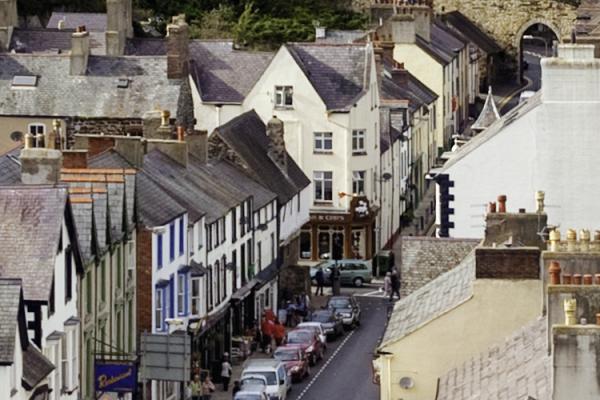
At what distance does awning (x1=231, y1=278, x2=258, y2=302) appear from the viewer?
79.9 meters

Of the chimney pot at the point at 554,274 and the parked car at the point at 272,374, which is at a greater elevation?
the chimney pot at the point at 554,274

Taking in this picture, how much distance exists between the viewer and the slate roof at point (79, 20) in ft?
415

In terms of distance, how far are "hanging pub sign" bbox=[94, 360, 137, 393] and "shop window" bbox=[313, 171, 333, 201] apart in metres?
41.9

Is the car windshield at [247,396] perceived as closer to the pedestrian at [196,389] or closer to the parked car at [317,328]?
the pedestrian at [196,389]

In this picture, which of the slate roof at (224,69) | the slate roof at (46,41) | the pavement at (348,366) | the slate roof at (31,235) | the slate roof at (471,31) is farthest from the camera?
the slate roof at (471,31)

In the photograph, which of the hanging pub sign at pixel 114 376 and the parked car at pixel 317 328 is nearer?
the hanging pub sign at pixel 114 376

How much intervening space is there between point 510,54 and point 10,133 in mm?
69218

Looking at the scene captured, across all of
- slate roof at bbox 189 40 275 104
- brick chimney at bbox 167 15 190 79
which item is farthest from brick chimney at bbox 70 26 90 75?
slate roof at bbox 189 40 275 104

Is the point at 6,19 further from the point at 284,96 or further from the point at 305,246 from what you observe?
the point at 305,246

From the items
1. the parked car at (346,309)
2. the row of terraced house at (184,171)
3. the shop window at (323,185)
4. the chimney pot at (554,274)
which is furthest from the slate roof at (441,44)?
the chimney pot at (554,274)

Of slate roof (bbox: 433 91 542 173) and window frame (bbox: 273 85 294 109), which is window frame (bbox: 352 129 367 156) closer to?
window frame (bbox: 273 85 294 109)

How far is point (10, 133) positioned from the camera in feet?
316

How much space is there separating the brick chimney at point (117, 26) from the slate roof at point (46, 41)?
1066mm

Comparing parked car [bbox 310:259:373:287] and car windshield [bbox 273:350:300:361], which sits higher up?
parked car [bbox 310:259:373:287]
